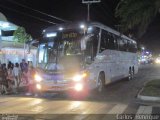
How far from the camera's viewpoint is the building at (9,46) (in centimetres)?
3342

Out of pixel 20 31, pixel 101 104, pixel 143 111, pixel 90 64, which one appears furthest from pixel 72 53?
pixel 20 31

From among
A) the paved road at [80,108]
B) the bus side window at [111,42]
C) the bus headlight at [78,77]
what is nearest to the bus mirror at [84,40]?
the bus headlight at [78,77]

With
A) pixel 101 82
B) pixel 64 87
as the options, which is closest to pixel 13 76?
pixel 101 82

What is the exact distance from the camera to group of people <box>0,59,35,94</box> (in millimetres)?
20875

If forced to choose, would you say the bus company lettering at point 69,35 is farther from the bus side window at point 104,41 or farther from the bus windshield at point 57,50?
the bus side window at point 104,41

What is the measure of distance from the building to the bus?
45.9ft

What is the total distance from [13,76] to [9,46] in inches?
377

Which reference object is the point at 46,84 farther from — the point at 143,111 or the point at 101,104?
the point at 143,111

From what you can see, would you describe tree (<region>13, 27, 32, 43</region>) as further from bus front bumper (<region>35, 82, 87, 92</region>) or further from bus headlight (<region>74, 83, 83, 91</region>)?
bus headlight (<region>74, 83, 83, 91</region>)

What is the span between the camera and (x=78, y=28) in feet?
62.7

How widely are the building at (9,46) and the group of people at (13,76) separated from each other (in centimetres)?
561

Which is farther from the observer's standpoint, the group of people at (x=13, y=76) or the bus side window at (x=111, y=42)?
the bus side window at (x=111, y=42)

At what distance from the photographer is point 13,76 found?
25.5 m

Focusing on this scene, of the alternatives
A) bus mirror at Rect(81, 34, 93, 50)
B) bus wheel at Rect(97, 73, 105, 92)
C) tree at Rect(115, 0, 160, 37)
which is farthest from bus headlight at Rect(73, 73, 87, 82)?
tree at Rect(115, 0, 160, 37)
